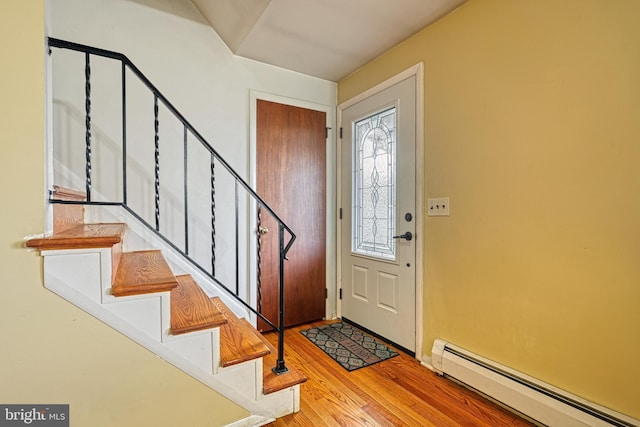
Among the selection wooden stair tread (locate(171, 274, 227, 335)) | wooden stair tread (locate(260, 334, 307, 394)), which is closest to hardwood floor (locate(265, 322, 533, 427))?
wooden stair tread (locate(260, 334, 307, 394))

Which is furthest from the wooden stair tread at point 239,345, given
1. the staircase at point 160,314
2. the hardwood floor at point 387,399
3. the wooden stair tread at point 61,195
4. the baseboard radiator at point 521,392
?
the baseboard radiator at point 521,392

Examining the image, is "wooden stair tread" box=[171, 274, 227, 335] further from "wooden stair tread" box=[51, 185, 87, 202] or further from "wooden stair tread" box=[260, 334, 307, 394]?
"wooden stair tread" box=[51, 185, 87, 202]

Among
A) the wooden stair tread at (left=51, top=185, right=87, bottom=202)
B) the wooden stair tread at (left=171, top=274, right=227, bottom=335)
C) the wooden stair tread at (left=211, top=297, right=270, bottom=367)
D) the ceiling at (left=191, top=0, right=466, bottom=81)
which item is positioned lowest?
the wooden stair tread at (left=211, top=297, right=270, bottom=367)

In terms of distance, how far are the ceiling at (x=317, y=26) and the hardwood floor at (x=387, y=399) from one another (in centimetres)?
237

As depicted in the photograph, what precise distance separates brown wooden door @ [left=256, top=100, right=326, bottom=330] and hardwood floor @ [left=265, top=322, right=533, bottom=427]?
0.70 meters

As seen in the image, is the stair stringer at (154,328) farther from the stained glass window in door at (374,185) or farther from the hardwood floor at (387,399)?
the stained glass window in door at (374,185)

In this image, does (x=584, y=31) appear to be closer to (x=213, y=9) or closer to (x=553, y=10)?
(x=553, y=10)

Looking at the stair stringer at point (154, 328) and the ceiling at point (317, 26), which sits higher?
the ceiling at point (317, 26)

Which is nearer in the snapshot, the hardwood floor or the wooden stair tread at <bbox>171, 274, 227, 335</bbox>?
→ the wooden stair tread at <bbox>171, 274, 227, 335</bbox>

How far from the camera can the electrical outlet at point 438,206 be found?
79.0 inches

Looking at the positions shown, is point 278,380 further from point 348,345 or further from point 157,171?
point 157,171

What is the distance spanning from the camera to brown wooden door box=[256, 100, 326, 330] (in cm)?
265

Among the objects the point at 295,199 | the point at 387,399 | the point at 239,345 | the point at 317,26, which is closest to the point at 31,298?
the point at 239,345

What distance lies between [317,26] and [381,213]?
1.47 m
